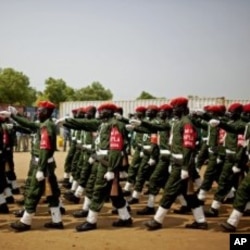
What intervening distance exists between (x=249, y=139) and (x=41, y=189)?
374 cm

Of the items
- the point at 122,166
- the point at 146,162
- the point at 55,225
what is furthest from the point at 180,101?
the point at 55,225

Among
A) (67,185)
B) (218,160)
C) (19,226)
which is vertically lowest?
(67,185)

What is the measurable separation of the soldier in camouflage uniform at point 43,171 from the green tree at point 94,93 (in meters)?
59.9

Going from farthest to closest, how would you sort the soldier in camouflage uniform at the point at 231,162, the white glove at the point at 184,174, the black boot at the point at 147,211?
the black boot at the point at 147,211, the soldier in camouflage uniform at the point at 231,162, the white glove at the point at 184,174

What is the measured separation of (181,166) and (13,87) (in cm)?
4486

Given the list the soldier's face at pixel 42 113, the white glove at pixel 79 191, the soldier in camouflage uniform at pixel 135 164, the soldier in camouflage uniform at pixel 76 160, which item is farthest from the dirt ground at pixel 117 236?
the soldier in camouflage uniform at pixel 135 164

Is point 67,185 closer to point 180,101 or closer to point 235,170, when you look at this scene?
point 235,170

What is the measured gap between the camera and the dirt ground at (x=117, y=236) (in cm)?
718

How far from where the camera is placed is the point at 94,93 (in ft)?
240

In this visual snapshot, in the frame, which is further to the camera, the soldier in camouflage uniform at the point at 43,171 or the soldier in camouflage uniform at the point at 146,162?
the soldier in camouflage uniform at the point at 146,162

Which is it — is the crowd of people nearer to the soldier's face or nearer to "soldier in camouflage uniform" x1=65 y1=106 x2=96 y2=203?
the soldier's face

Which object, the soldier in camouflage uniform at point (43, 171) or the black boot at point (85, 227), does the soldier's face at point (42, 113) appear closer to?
the soldier in camouflage uniform at point (43, 171)

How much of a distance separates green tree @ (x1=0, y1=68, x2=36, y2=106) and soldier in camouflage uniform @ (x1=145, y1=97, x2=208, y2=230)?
4365cm

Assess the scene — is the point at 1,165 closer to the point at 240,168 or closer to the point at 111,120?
the point at 111,120
